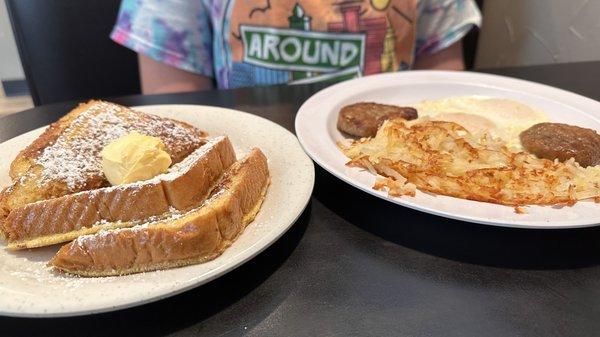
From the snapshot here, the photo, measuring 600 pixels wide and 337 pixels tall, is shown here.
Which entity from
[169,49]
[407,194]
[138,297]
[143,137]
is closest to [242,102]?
[169,49]

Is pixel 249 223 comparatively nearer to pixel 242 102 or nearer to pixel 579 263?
pixel 579 263

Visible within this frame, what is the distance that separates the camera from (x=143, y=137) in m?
0.82

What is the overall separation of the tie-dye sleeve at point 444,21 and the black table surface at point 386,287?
3.25 ft

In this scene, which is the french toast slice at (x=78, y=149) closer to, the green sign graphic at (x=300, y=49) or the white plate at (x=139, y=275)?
the white plate at (x=139, y=275)

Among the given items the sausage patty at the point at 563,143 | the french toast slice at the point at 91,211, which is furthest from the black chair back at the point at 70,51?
the sausage patty at the point at 563,143

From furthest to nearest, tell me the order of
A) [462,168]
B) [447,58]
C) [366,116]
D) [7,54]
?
1. [7,54]
2. [447,58]
3. [366,116]
4. [462,168]

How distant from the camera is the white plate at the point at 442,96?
730 millimetres

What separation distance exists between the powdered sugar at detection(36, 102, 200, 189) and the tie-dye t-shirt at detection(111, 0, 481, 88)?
0.58 metres

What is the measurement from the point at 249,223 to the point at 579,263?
516 mm

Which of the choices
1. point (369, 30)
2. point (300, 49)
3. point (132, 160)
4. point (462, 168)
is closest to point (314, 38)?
point (300, 49)

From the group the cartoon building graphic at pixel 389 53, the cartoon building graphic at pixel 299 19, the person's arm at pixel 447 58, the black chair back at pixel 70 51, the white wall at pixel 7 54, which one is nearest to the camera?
the cartoon building graphic at pixel 299 19

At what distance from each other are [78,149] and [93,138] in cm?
4

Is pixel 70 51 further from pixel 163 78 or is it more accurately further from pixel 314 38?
pixel 314 38

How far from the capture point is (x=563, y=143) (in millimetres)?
967
